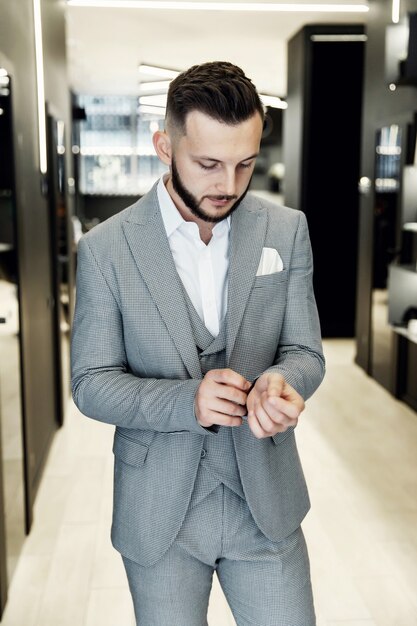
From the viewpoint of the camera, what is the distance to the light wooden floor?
2963 millimetres

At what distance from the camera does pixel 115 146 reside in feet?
58.2

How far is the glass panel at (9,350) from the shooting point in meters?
3.05

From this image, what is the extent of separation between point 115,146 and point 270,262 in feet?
55.4

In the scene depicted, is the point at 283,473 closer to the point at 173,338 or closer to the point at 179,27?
the point at 173,338

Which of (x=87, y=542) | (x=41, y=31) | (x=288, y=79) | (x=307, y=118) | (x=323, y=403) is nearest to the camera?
(x=87, y=542)

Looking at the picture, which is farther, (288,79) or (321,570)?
(288,79)

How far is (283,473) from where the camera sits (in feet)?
4.89

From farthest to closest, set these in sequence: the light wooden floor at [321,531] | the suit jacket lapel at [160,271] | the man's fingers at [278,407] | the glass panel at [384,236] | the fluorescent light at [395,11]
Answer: the glass panel at [384,236], the fluorescent light at [395,11], the light wooden floor at [321,531], the suit jacket lapel at [160,271], the man's fingers at [278,407]

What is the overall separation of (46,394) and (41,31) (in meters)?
2.19

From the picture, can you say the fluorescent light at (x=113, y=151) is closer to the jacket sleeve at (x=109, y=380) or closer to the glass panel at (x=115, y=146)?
the glass panel at (x=115, y=146)

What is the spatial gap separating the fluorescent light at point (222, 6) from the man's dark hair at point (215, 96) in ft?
20.9

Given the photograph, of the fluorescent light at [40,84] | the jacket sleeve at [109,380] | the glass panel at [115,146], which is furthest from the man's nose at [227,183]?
the glass panel at [115,146]

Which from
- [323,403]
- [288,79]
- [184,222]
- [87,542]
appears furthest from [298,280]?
[288,79]

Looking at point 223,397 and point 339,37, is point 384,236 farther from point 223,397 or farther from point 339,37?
point 223,397
